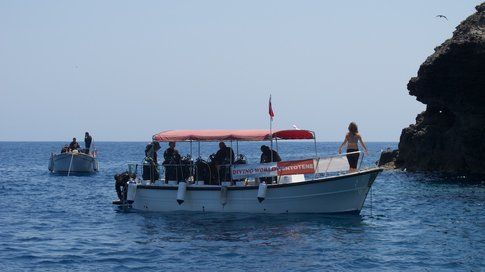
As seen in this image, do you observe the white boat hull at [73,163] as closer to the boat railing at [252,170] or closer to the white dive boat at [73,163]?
the white dive boat at [73,163]

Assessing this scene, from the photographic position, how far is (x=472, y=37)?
143 feet

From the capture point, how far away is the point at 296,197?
25.6 meters

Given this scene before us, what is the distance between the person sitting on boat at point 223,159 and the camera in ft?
88.0

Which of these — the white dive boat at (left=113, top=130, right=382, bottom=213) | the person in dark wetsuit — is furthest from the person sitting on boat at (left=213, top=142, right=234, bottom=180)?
the person in dark wetsuit

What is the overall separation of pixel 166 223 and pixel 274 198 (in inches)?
144

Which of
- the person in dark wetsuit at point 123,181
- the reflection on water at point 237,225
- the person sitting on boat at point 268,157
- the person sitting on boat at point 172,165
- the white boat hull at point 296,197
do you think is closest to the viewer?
the reflection on water at point 237,225

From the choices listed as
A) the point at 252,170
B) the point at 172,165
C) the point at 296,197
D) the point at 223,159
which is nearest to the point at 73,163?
the point at 172,165

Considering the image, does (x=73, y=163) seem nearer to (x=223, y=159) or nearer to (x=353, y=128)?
(x=223, y=159)

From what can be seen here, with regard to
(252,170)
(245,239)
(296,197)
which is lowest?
(245,239)

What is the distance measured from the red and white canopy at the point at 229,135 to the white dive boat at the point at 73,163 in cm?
2947

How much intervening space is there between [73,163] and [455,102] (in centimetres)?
2756

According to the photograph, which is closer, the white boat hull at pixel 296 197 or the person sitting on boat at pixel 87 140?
the white boat hull at pixel 296 197

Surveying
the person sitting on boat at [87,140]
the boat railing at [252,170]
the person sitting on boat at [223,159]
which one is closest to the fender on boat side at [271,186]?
the boat railing at [252,170]

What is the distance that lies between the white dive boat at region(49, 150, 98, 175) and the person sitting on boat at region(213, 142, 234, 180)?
3169 centimetres
